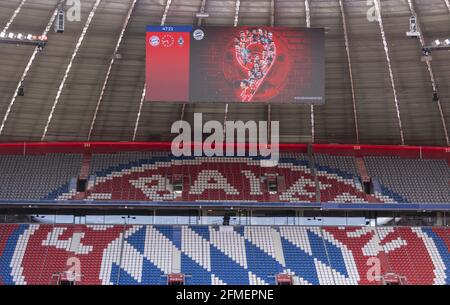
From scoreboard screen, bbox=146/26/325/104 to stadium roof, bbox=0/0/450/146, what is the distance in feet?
2.55

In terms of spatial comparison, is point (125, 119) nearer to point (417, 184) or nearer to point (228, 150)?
point (228, 150)

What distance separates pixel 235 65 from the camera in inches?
952

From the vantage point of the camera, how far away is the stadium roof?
22.6 meters

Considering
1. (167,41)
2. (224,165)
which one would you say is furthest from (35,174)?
(167,41)

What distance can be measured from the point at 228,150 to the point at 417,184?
30.8 ft

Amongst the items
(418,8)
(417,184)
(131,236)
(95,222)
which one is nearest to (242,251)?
(131,236)

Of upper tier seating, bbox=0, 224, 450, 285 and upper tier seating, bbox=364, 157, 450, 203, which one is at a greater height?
upper tier seating, bbox=364, 157, 450, 203

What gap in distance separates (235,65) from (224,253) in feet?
28.9

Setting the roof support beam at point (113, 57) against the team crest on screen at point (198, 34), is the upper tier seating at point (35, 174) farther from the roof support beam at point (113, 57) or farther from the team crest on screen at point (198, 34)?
the team crest on screen at point (198, 34)

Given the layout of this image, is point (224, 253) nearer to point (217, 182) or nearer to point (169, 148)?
point (217, 182)

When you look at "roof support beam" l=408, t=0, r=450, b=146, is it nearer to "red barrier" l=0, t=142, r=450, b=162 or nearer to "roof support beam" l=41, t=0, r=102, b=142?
"red barrier" l=0, t=142, r=450, b=162

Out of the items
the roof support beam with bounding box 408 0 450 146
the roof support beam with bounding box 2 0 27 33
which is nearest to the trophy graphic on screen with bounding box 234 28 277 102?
the roof support beam with bounding box 408 0 450 146

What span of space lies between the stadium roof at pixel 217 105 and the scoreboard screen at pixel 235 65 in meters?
0.78

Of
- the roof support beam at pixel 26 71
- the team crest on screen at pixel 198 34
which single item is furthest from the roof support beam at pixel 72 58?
the team crest on screen at pixel 198 34
